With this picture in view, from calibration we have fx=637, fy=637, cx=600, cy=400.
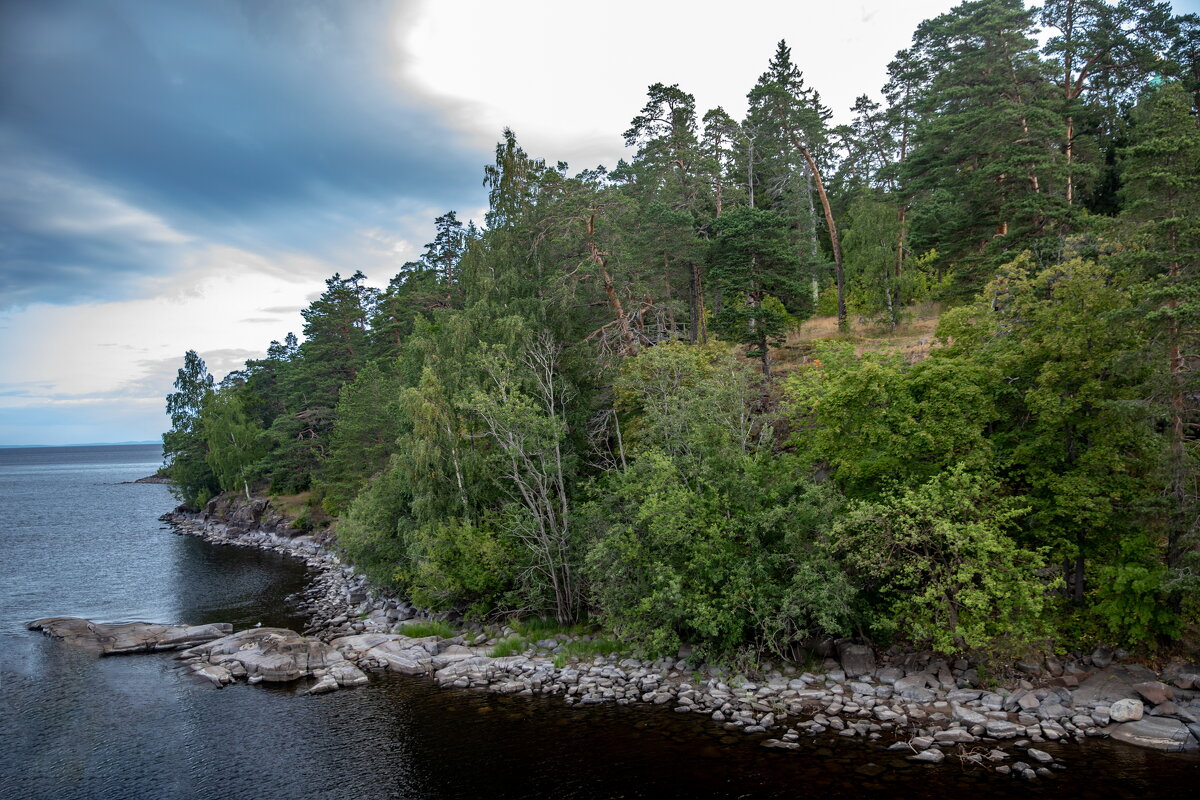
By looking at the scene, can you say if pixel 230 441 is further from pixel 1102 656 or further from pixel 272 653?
pixel 1102 656

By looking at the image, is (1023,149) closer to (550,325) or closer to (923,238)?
(923,238)

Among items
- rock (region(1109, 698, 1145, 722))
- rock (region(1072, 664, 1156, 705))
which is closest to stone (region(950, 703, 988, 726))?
rock (region(1072, 664, 1156, 705))

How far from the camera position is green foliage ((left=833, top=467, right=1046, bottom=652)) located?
19.2 meters

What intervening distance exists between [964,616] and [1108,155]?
34767mm

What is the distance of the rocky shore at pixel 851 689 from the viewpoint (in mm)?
17891

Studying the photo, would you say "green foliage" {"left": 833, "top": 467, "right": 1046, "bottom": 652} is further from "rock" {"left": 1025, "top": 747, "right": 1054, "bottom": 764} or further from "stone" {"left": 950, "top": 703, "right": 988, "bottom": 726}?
"rock" {"left": 1025, "top": 747, "right": 1054, "bottom": 764}

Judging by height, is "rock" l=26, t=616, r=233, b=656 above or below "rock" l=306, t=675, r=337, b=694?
above

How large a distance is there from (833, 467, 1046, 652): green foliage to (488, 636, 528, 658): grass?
14.3 metres

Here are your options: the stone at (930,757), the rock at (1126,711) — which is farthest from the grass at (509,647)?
the rock at (1126,711)

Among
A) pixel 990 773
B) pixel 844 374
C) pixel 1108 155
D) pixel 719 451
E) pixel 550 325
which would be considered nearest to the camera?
pixel 990 773

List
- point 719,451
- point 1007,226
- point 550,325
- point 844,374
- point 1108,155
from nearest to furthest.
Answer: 1. point 844,374
2. point 719,451
3. point 550,325
4. point 1007,226
5. point 1108,155

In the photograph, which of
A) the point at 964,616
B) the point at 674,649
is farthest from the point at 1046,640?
the point at 674,649

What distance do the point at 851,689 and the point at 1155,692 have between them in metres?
8.25

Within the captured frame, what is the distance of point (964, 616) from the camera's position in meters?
20.0
